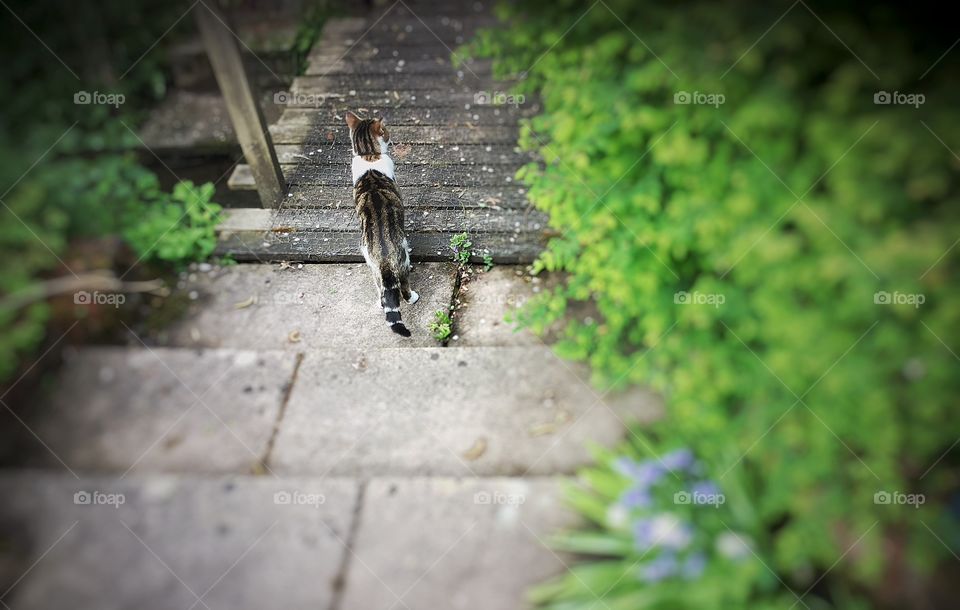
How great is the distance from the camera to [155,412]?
3107 mm

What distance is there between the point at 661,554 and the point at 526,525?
63cm

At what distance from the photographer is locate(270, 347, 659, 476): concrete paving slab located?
2883mm

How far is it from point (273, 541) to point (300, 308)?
1611 millimetres

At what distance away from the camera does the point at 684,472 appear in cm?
252

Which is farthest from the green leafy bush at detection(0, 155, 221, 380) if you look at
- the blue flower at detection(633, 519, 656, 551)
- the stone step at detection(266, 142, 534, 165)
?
the blue flower at detection(633, 519, 656, 551)

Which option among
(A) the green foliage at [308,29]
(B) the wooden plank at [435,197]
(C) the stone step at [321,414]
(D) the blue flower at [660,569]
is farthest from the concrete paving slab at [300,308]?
(A) the green foliage at [308,29]

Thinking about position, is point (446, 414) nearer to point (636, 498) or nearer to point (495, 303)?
point (495, 303)

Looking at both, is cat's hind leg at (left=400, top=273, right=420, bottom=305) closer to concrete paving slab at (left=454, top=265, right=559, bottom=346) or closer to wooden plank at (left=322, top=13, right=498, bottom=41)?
concrete paving slab at (left=454, top=265, right=559, bottom=346)

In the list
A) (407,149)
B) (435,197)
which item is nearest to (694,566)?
(435,197)

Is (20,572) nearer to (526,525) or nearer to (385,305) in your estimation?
(385,305)

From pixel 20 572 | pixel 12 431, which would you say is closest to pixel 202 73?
pixel 12 431

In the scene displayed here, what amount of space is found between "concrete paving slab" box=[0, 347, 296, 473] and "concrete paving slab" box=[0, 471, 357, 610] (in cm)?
13

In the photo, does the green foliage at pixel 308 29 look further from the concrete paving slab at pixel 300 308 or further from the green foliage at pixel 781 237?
the green foliage at pixel 781 237

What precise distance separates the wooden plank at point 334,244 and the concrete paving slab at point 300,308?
9 centimetres
